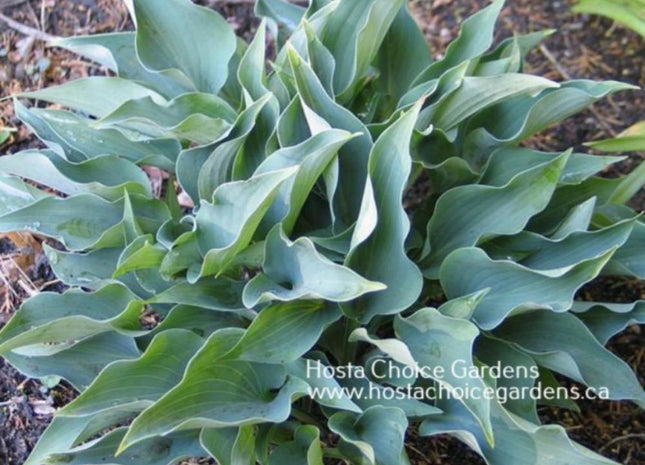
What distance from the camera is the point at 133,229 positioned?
1547 mm

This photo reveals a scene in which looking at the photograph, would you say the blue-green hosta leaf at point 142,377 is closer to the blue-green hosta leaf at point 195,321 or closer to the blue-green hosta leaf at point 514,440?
the blue-green hosta leaf at point 195,321

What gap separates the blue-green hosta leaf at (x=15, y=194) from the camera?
5.65 feet

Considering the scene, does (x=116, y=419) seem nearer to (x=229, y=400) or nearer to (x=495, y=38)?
(x=229, y=400)

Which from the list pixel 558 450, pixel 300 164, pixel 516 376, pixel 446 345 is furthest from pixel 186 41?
pixel 558 450

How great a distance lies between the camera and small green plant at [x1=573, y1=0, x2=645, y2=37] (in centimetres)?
214

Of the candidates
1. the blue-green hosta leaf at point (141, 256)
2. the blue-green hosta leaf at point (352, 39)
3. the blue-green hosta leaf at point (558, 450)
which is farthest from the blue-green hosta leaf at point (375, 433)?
the blue-green hosta leaf at point (352, 39)

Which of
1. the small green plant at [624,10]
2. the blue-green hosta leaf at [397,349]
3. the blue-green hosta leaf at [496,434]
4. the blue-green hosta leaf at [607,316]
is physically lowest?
the blue-green hosta leaf at [496,434]

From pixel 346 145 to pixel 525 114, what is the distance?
0.43m

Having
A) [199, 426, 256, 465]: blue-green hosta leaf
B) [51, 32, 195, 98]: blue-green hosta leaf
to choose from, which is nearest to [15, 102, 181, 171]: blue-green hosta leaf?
[51, 32, 195, 98]: blue-green hosta leaf

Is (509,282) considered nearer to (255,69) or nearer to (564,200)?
(564,200)

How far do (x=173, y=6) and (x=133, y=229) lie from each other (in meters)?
0.51

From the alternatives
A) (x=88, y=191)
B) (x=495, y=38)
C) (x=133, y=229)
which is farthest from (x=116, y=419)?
(x=495, y=38)

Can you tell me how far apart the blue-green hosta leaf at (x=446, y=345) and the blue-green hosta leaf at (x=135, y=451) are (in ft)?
1.48

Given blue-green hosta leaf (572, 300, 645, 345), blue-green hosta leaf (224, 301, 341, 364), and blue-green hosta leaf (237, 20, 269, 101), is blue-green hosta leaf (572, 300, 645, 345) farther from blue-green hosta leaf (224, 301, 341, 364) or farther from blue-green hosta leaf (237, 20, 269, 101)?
blue-green hosta leaf (237, 20, 269, 101)
